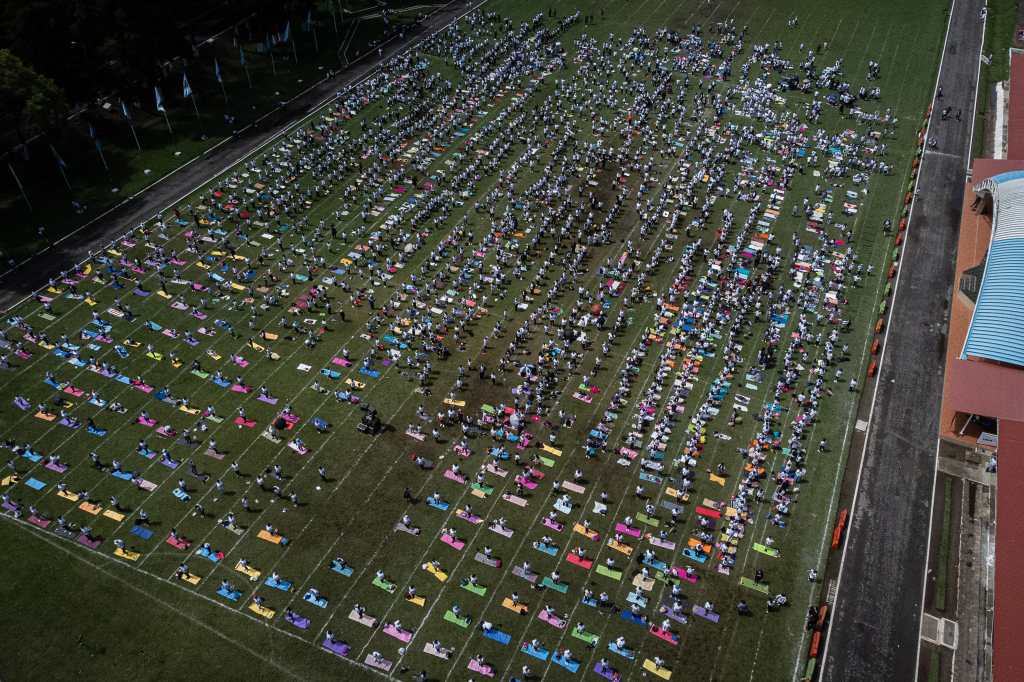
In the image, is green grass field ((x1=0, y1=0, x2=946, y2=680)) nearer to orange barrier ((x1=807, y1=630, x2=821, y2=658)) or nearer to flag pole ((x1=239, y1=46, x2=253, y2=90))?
orange barrier ((x1=807, y1=630, x2=821, y2=658))

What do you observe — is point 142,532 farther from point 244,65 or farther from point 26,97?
point 244,65

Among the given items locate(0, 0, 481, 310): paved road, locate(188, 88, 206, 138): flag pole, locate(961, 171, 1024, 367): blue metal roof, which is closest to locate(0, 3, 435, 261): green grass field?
locate(188, 88, 206, 138): flag pole

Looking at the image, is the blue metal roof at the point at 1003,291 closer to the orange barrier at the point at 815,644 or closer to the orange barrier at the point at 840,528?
the orange barrier at the point at 840,528

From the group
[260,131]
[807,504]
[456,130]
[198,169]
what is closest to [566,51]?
[456,130]

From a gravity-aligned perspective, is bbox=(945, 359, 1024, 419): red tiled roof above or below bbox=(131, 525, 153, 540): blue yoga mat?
above

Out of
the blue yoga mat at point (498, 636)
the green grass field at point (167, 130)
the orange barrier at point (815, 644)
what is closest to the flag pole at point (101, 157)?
the green grass field at point (167, 130)

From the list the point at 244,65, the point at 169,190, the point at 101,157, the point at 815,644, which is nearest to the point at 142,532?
the point at 815,644

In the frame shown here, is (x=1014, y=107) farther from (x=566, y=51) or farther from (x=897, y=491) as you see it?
(x=897, y=491)
